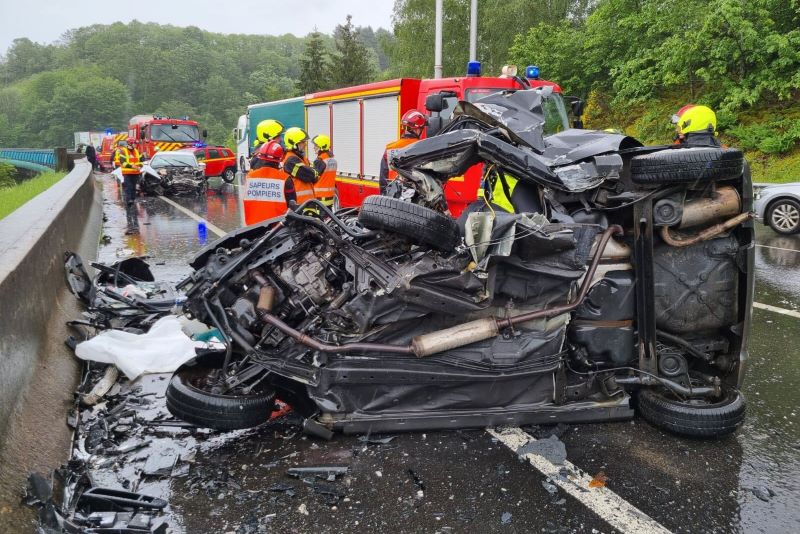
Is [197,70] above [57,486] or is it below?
above

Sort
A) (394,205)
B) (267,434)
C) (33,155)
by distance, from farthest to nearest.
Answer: (33,155), (267,434), (394,205)

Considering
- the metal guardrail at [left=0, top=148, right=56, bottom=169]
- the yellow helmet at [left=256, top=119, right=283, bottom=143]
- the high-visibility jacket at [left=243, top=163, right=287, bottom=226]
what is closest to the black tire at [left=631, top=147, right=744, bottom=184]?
the high-visibility jacket at [left=243, top=163, right=287, bottom=226]

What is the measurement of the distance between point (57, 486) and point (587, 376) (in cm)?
273

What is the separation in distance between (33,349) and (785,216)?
34.6ft

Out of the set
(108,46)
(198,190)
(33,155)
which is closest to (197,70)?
(108,46)

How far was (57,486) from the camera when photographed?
2.61 metres

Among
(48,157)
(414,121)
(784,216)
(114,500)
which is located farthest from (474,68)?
(48,157)

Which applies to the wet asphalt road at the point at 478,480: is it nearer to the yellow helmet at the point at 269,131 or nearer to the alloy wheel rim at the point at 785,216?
the yellow helmet at the point at 269,131

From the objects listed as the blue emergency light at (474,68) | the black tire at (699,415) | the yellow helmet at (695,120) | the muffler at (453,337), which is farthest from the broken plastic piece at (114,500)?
the blue emergency light at (474,68)

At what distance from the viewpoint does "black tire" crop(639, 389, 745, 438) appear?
325 centimetres

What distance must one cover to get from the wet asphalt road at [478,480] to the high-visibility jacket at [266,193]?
2916 millimetres

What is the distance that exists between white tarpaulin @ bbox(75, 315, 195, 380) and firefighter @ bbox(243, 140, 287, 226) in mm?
1649

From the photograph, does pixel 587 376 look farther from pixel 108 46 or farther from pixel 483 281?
pixel 108 46

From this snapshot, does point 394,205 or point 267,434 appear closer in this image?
→ point 394,205
